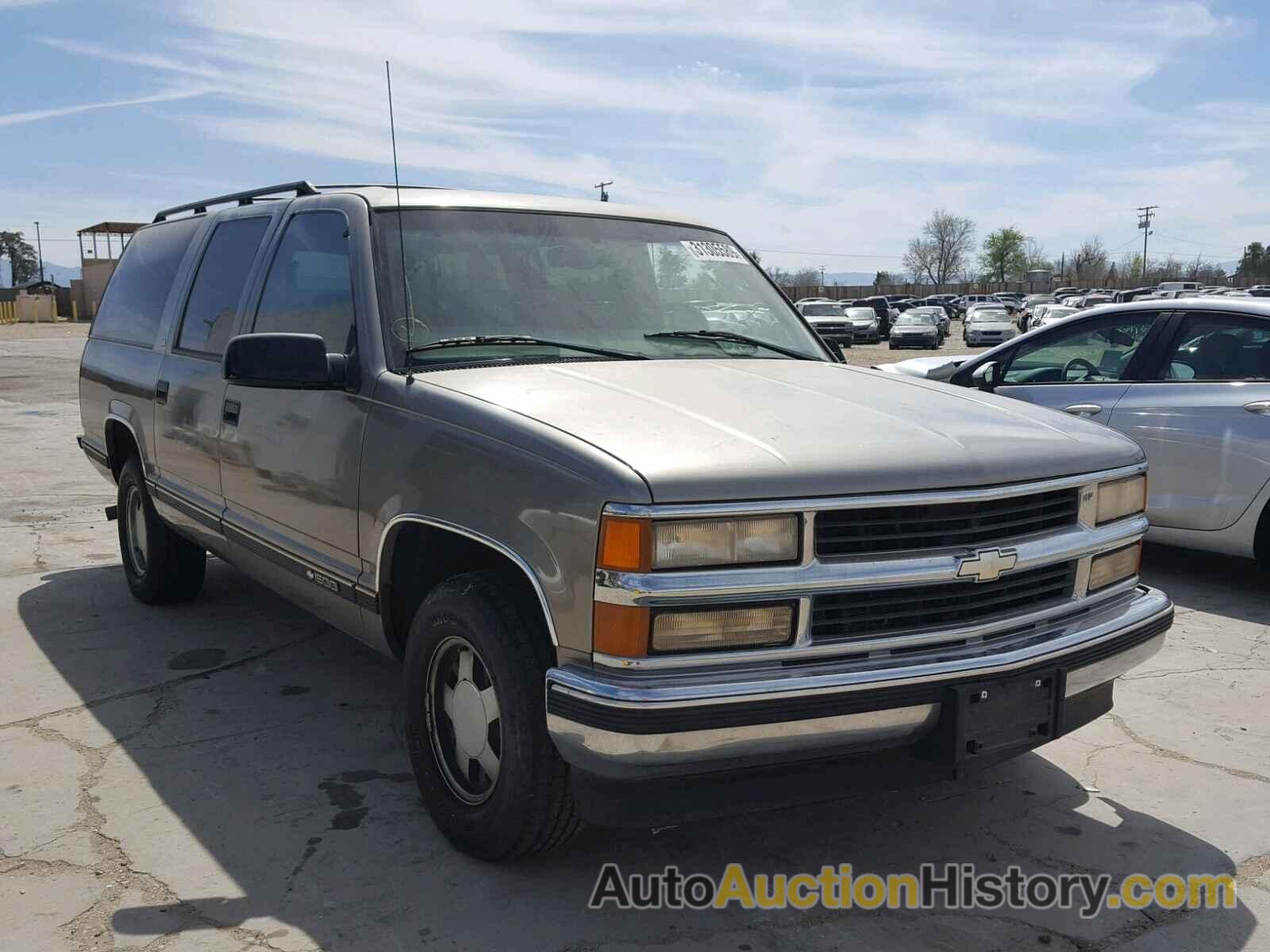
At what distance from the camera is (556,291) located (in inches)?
153

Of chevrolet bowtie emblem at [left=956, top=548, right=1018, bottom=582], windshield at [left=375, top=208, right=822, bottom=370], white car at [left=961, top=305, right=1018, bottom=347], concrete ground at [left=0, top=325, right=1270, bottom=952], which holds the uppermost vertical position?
windshield at [left=375, top=208, right=822, bottom=370]

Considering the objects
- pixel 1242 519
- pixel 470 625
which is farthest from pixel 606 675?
pixel 1242 519

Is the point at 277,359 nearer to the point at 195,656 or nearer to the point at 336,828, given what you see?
the point at 336,828

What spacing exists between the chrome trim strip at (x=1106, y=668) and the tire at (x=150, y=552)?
4.16m

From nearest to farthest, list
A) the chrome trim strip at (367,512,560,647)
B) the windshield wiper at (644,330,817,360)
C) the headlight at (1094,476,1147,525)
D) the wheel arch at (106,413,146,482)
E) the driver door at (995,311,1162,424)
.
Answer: the chrome trim strip at (367,512,560,647)
the headlight at (1094,476,1147,525)
the windshield wiper at (644,330,817,360)
the wheel arch at (106,413,146,482)
the driver door at (995,311,1162,424)

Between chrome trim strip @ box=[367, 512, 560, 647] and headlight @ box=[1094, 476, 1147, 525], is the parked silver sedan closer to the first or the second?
headlight @ box=[1094, 476, 1147, 525]

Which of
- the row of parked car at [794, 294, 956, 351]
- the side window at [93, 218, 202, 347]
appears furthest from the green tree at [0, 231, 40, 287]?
the side window at [93, 218, 202, 347]

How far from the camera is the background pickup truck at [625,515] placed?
2.64m

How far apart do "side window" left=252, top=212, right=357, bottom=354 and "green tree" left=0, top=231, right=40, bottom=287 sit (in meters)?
124

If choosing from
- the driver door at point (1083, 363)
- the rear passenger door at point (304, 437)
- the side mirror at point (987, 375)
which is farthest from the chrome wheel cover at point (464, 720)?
the side mirror at point (987, 375)

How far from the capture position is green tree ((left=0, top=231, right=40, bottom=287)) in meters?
116

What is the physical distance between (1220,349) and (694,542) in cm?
473

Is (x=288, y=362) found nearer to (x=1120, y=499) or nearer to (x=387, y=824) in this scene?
(x=387, y=824)

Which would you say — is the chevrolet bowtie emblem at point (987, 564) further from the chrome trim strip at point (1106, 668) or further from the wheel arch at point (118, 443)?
the wheel arch at point (118, 443)
